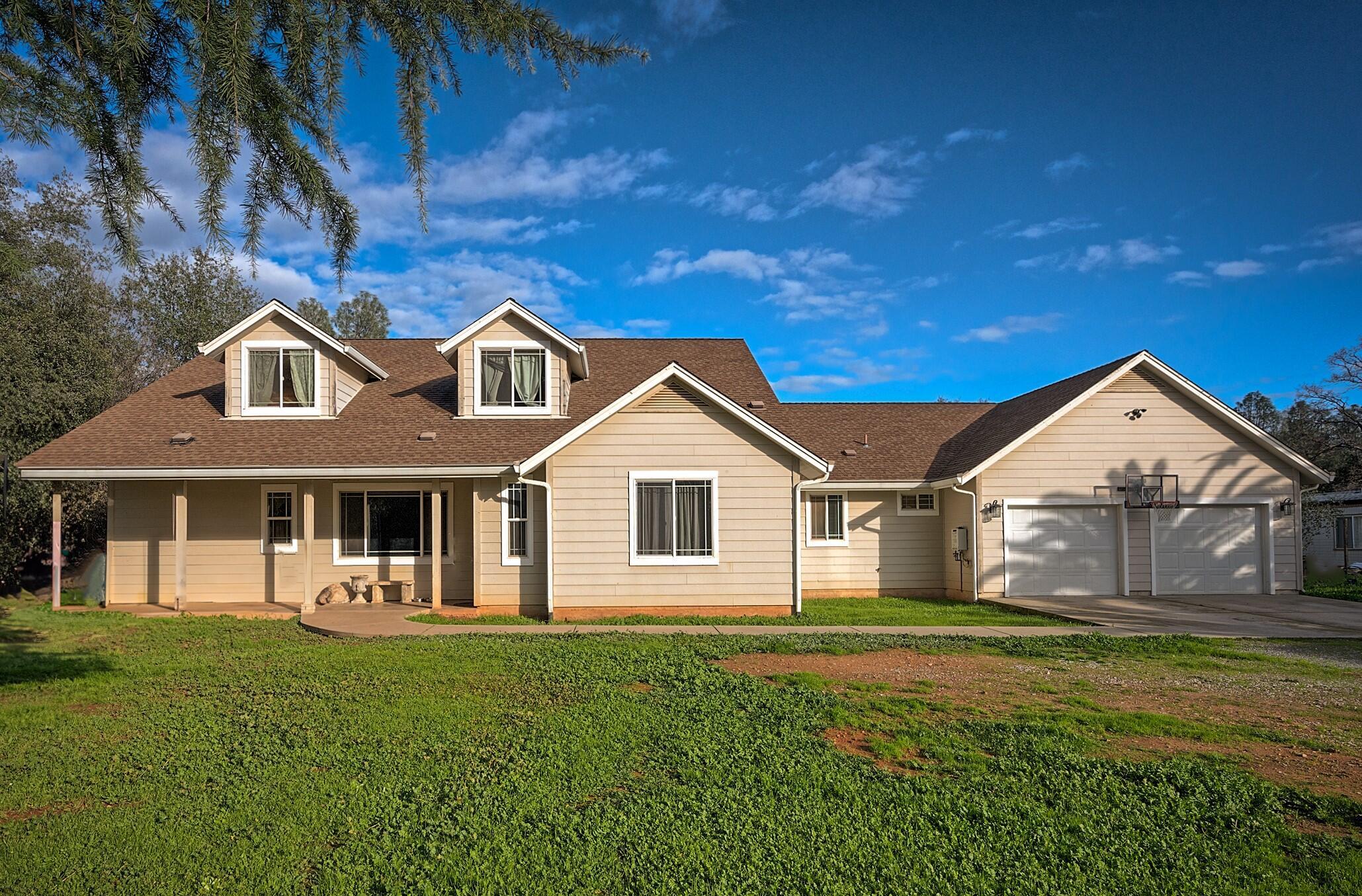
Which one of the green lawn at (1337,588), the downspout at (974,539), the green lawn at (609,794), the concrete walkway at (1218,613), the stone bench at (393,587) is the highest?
the downspout at (974,539)

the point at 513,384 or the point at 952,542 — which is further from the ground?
the point at 513,384

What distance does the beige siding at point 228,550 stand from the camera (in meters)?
16.5

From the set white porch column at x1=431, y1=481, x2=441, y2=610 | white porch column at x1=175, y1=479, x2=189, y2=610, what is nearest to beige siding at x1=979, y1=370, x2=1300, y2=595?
white porch column at x1=431, y1=481, x2=441, y2=610

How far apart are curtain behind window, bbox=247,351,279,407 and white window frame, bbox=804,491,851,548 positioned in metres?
12.1

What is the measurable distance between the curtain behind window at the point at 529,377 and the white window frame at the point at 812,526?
660 cm

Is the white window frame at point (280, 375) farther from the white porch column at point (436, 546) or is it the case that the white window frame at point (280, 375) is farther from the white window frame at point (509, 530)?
the white window frame at point (509, 530)

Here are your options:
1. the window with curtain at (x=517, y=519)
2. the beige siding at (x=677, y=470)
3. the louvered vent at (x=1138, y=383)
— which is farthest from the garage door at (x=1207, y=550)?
the window with curtain at (x=517, y=519)

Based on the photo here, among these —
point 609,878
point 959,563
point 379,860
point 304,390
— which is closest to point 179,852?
point 379,860

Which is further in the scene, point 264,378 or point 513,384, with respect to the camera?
point 513,384

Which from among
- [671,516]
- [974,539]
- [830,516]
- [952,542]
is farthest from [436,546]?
[952,542]

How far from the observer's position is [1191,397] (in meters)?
17.8

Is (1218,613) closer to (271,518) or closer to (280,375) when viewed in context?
(271,518)

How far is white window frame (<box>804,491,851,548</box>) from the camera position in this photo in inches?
739

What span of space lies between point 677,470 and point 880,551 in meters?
6.46
